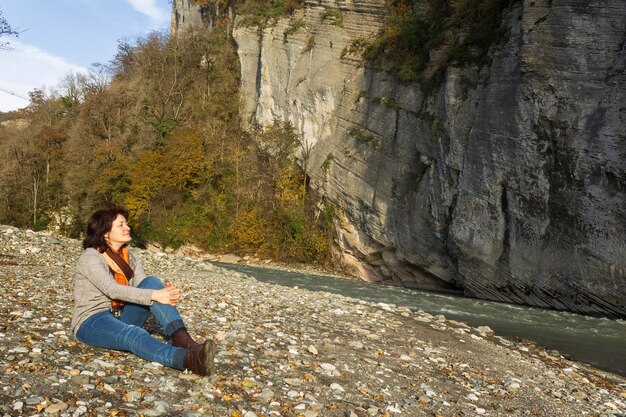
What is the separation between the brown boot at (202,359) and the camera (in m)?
5.14

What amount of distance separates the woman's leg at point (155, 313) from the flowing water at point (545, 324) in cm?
888

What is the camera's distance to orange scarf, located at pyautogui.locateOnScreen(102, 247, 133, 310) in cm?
590

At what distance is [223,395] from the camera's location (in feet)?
16.6

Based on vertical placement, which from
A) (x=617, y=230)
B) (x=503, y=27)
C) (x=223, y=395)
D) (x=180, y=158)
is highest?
(x=503, y=27)

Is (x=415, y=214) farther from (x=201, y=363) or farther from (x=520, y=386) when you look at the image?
(x=201, y=363)

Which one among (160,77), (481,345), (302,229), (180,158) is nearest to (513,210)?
(481,345)

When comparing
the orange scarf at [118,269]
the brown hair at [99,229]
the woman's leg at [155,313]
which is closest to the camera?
the woman's leg at [155,313]

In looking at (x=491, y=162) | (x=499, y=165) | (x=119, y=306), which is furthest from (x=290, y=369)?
(x=491, y=162)

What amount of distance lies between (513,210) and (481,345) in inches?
405

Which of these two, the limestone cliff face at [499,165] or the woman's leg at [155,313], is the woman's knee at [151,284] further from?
the limestone cliff face at [499,165]

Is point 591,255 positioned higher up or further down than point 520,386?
higher up

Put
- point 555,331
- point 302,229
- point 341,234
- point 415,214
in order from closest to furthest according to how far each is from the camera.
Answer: point 555,331 < point 415,214 < point 341,234 < point 302,229

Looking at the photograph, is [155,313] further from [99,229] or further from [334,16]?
[334,16]

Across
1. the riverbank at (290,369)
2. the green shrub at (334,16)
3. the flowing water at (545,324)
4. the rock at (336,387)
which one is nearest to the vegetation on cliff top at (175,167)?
the green shrub at (334,16)
